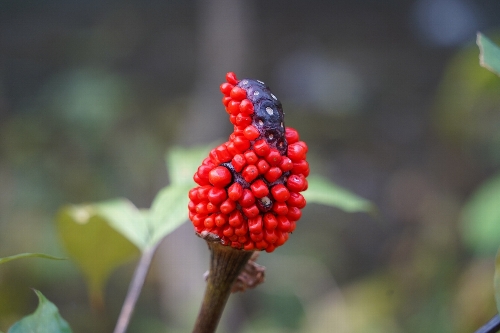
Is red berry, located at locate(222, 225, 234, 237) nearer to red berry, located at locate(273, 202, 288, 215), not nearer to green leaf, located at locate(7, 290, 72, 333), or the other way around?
red berry, located at locate(273, 202, 288, 215)

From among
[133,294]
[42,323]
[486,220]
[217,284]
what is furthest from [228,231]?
[486,220]

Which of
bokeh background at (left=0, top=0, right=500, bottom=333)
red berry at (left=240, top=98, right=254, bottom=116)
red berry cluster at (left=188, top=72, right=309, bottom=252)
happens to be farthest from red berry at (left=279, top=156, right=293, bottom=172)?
bokeh background at (left=0, top=0, right=500, bottom=333)

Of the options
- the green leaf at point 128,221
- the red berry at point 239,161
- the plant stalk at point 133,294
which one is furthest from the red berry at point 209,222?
the green leaf at point 128,221

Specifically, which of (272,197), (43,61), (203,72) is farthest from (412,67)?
(272,197)

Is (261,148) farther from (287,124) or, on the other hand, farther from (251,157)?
(287,124)

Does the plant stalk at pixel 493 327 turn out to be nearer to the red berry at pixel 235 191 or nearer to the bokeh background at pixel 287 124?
the red berry at pixel 235 191

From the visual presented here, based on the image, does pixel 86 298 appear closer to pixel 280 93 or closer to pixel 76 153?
pixel 76 153
